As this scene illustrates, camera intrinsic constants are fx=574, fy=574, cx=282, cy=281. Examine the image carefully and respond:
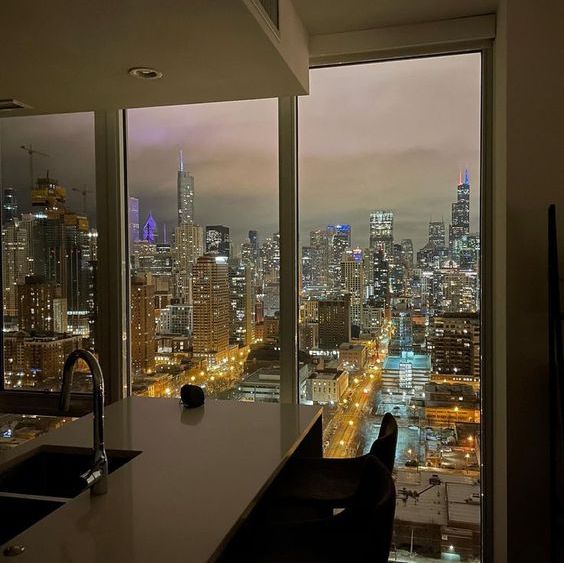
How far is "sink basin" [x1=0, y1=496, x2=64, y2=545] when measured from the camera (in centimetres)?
158

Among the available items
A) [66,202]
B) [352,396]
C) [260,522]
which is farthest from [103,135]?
[260,522]

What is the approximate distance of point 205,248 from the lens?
3.38 metres

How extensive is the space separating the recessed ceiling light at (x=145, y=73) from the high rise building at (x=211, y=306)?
114 centimetres

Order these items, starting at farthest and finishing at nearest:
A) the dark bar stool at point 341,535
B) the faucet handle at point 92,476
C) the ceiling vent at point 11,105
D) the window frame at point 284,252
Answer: the window frame at point 284,252 < the ceiling vent at point 11,105 < the faucet handle at point 92,476 < the dark bar stool at point 341,535

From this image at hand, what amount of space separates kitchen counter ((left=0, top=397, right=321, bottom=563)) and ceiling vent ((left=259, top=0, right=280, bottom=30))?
61.6 inches

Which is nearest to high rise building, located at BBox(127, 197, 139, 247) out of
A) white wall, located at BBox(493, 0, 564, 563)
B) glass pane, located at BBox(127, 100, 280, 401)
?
glass pane, located at BBox(127, 100, 280, 401)

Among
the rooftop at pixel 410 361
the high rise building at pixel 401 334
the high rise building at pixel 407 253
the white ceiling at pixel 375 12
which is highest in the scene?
the white ceiling at pixel 375 12

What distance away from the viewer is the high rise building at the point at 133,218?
352 cm

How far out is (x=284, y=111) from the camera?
3223 millimetres

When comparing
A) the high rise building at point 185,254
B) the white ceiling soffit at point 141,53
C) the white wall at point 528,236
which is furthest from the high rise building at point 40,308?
the white wall at point 528,236

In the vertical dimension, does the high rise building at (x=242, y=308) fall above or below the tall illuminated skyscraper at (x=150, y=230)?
below

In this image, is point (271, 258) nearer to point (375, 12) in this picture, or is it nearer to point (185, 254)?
point (185, 254)

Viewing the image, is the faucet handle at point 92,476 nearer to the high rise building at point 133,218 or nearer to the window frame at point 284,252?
the window frame at point 284,252

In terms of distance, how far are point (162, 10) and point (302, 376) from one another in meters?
2.07
